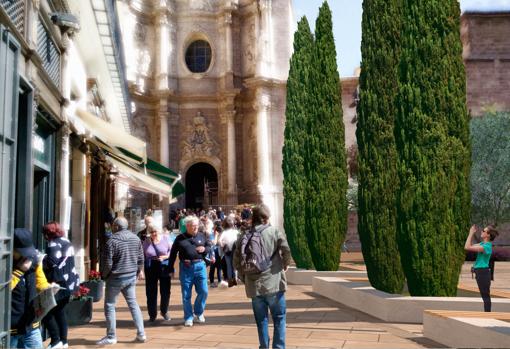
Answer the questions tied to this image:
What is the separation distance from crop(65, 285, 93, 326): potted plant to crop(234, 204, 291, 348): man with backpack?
3.33m

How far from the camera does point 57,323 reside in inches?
246

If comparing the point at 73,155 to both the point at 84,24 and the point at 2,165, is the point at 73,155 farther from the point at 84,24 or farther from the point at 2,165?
the point at 2,165

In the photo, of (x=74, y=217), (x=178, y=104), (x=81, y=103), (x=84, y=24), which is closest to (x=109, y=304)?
(x=74, y=217)

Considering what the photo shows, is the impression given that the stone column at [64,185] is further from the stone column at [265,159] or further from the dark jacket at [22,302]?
the stone column at [265,159]

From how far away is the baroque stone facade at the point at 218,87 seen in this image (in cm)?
3225

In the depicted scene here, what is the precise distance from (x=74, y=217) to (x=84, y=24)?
4.21 meters

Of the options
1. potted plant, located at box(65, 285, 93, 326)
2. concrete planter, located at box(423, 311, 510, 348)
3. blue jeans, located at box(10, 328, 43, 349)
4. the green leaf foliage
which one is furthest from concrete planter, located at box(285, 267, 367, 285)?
the green leaf foliage

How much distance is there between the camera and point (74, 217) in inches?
428

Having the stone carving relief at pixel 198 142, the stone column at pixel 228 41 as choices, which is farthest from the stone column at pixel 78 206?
the stone column at pixel 228 41

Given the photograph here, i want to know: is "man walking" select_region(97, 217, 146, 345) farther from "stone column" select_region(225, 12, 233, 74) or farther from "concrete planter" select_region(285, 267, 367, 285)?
"stone column" select_region(225, 12, 233, 74)

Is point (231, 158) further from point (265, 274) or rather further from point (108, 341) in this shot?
point (265, 274)

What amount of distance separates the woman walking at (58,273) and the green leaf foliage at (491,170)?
19.9 m

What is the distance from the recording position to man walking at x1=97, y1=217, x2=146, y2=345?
263 inches

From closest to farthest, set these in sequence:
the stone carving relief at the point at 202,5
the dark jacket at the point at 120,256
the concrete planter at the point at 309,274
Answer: the dark jacket at the point at 120,256
the concrete planter at the point at 309,274
the stone carving relief at the point at 202,5
